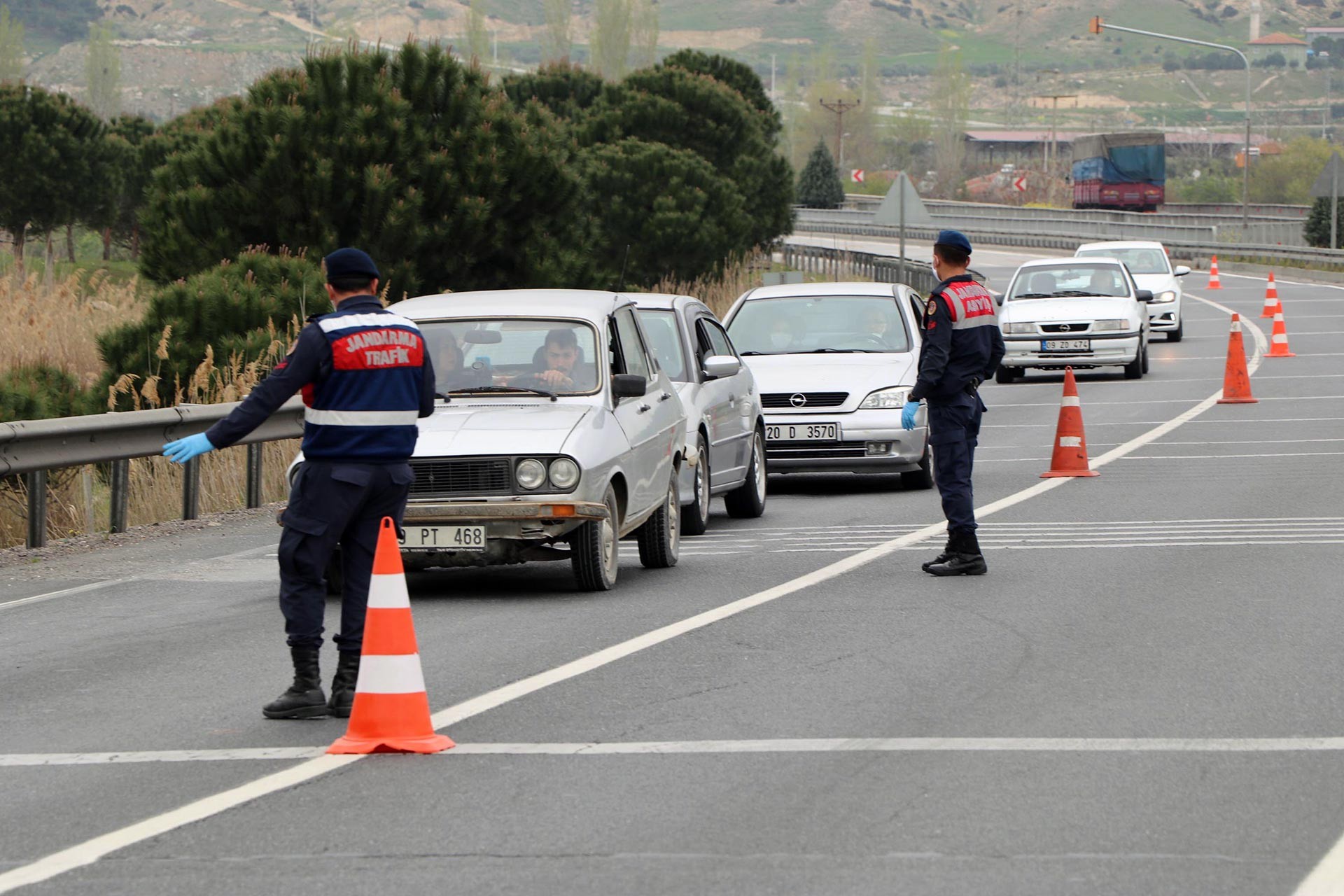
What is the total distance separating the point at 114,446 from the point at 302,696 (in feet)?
22.2

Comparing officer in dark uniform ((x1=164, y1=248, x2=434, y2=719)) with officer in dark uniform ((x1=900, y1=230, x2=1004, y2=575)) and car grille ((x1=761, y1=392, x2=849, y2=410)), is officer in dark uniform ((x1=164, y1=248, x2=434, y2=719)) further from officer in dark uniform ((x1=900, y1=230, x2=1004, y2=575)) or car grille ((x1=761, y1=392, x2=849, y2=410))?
car grille ((x1=761, y1=392, x2=849, y2=410))

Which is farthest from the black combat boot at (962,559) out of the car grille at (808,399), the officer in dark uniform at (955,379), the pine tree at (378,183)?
the pine tree at (378,183)

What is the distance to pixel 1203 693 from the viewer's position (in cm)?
813

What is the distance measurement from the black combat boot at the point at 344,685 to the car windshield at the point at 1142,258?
3017 centimetres

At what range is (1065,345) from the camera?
29016 millimetres

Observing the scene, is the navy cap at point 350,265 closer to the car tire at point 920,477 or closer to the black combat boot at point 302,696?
the black combat boot at point 302,696

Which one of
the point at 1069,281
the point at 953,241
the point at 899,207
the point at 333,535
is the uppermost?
the point at 899,207

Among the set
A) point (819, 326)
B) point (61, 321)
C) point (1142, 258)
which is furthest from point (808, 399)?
point (1142, 258)

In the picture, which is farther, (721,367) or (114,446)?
(114,446)

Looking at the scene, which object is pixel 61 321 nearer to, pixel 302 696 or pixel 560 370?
pixel 560 370

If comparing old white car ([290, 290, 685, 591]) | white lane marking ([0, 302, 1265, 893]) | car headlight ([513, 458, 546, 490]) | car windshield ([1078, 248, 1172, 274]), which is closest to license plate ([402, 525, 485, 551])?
old white car ([290, 290, 685, 591])

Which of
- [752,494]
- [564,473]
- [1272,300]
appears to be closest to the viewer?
[564,473]

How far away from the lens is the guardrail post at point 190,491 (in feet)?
49.1

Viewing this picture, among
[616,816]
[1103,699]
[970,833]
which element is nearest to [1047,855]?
[970,833]
